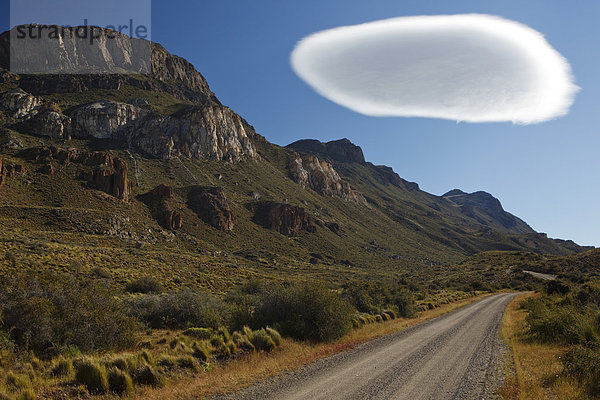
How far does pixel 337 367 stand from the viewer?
1088 centimetres

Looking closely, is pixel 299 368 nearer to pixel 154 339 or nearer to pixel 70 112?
pixel 154 339

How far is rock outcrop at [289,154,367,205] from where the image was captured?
15675 cm

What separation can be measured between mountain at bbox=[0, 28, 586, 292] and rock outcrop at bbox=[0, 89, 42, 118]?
487 millimetres

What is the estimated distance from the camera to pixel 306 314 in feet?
48.4

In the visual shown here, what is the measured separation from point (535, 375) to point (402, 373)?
150 inches

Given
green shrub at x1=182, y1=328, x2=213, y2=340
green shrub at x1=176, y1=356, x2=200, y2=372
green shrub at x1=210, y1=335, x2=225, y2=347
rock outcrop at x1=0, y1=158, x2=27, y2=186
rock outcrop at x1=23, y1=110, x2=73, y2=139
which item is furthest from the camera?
rock outcrop at x1=23, y1=110, x2=73, y2=139

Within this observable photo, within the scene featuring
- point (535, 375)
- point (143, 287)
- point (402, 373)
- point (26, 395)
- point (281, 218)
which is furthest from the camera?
point (281, 218)

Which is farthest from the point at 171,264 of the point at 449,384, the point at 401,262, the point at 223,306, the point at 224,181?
the point at 401,262

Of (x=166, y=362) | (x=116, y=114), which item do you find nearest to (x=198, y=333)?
(x=166, y=362)

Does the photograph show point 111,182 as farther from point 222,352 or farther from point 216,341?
point 222,352

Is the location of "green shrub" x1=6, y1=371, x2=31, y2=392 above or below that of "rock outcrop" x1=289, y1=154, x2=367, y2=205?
below

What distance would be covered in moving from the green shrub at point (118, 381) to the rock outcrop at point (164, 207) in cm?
7639

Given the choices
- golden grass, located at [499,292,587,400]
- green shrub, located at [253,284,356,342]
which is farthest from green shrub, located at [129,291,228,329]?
golden grass, located at [499,292,587,400]

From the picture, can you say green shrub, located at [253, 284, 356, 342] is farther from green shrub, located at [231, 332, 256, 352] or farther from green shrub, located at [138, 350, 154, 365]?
green shrub, located at [138, 350, 154, 365]
